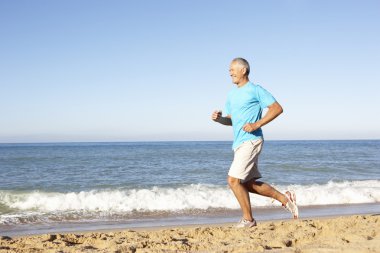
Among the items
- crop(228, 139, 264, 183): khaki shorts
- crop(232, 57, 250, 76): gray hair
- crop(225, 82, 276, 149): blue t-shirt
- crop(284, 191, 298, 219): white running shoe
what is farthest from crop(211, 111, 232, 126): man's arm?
crop(284, 191, 298, 219): white running shoe

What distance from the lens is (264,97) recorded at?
4.66m

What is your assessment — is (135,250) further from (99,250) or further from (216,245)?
(216,245)

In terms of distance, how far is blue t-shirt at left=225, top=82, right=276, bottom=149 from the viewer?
15.4 feet

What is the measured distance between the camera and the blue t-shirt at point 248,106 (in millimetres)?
4691

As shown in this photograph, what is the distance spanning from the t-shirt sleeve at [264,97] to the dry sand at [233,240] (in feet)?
4.55

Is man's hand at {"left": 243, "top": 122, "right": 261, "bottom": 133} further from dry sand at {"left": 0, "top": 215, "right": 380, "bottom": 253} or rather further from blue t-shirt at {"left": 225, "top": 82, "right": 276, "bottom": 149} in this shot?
dry sand at {"left": 0, "top": 215, "right": 380, "bottom": 253}

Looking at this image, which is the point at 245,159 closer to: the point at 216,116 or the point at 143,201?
the point at 216,116

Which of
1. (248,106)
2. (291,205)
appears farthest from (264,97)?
(291,205)

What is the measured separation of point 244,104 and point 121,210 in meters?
5.26

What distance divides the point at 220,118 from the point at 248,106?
40 cm

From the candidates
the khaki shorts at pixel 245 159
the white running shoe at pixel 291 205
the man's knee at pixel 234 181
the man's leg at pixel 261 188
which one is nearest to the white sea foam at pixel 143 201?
the white running shoe at pixel 291 205

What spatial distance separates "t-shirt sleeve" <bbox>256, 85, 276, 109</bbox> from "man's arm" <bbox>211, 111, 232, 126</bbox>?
51cm

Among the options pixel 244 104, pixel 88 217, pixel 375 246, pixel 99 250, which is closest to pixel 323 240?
pixel 375 246

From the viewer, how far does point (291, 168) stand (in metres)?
20.8
